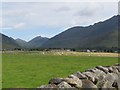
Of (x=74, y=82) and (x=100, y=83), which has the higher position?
(x=74, y=82)

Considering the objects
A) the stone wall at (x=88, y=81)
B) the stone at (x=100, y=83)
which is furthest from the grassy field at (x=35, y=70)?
the stone at (x=100, y=83)

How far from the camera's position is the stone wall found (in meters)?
11.9

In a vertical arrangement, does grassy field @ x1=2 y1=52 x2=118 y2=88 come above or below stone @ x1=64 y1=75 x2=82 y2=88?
below

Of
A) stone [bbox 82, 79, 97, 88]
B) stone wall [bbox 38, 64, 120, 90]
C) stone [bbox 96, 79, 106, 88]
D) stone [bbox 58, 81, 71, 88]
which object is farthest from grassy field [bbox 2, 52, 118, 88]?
stone [bbox 58, 81, 71, 88]

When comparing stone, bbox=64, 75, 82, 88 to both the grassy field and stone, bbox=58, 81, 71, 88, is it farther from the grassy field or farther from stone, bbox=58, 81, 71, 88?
the grassy field

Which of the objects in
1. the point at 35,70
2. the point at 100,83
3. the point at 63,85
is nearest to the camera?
the point at 63,85

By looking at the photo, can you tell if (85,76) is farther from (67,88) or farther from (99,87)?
(67,88)

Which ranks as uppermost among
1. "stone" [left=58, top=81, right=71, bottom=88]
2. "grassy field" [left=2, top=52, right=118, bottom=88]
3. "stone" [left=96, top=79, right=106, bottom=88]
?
"stone" [left=58, top=81, right=71, bottom=88]

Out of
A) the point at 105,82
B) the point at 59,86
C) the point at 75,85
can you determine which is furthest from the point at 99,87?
the point at 59,86

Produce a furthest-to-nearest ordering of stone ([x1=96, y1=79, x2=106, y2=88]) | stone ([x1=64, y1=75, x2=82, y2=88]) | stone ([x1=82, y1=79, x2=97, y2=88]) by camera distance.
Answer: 1. stone ([x1=96, y1=79, x2=106, y2=88])
2. stone ([x1=82, y1=79, x2=97, y2=88])
3. stone ([x1=64, y1=75, x2=82, y2=88])

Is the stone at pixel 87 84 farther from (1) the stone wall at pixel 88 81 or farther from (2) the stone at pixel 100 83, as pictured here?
(2) the stone at pixel 100 83

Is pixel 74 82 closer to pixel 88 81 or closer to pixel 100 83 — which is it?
pixel 88 81

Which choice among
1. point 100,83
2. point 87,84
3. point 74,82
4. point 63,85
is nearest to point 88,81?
point 87,84

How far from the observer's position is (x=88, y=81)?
497 inches
